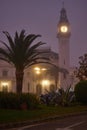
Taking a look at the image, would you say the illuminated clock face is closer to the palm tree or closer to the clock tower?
the clock tower

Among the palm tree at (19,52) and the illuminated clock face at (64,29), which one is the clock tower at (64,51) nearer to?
the illuminated clock face at (64,29)

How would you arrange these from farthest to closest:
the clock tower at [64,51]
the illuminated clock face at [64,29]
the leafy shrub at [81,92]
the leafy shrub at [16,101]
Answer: the illuminated clock face at [64,29], the clock tower at [64,51], the leafy shrub at [81,92], the leafy shrub at [16,101]

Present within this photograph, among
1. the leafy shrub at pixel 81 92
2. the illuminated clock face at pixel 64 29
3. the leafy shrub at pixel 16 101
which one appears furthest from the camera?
the illuminated clock face at pixel 64 29

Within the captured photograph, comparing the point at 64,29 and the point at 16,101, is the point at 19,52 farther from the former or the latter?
the point at 64,29

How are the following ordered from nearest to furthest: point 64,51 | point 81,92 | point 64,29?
1. point 81,92
2. point 64,51
3. point 64,29

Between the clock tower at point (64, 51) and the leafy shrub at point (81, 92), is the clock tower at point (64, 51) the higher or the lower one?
the higher one

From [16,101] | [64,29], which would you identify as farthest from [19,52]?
[64,29]

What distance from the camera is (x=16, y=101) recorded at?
26281mm

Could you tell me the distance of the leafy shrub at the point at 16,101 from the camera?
26219 mm

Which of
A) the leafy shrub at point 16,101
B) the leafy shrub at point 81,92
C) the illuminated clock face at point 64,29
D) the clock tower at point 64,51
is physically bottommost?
the leafy shrub at point 16,101

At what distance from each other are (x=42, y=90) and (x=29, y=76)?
4.98 m

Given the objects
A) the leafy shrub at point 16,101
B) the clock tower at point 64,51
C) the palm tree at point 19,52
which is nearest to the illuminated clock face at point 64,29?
the clock tower at point 64,51

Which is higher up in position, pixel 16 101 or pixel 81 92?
pixel 81 92

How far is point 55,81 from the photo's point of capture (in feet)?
279
